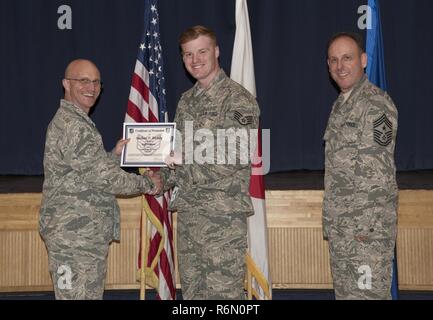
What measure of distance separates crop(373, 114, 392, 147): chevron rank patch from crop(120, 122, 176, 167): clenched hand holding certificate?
113 centimetres

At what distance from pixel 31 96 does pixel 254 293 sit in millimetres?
3393

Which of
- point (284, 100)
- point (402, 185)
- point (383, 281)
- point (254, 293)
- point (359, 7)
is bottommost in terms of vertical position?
point (254, 293)

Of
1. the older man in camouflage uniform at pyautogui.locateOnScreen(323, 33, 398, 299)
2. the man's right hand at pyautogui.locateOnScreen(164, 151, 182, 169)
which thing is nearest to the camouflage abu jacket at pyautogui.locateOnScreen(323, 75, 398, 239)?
the older man in camouflage uniform at pyautogui.locateOnScreen(323, 33, 398, 299)

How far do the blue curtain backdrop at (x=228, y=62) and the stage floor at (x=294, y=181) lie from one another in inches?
6.4

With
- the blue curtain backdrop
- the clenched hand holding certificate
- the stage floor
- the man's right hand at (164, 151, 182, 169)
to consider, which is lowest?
the stage floor

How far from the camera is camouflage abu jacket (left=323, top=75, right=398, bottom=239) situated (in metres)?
3.05

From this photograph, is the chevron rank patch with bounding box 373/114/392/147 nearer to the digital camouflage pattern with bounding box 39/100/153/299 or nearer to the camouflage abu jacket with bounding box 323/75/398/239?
the camouflage abu jacket with bounding box 323/75/398/239

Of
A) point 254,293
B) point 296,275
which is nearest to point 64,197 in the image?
point 254,293

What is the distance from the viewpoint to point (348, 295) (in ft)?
10.4

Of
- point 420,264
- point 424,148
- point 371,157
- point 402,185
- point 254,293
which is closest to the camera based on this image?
point 371,157

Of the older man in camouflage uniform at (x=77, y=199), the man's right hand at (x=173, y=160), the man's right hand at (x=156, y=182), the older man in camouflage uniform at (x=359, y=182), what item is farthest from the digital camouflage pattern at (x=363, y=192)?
the older man in camouflage uniform at (x=77, y=199)

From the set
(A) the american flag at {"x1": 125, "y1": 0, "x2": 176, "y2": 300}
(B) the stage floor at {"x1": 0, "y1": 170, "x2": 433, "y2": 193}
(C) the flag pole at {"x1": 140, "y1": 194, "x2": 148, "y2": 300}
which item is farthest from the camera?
(B) the stage floor at {"x1": 0, "y1": 170, "x2": 433, "y2": 193}

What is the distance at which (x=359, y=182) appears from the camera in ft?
10.1

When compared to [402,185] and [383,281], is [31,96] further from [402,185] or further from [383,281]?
[383,281]
